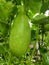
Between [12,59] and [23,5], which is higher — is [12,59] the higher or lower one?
the lower one

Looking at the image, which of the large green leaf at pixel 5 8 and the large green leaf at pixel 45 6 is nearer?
the large green leaf at pixel 5 8

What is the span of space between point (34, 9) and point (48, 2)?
3.6 inches

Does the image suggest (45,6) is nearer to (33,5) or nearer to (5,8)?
(33,5)

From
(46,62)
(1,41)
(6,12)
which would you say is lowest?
(46,62)

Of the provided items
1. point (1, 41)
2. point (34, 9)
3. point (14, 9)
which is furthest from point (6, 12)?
point (1, 41)

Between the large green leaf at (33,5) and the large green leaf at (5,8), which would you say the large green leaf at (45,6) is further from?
the large green leaf at (5,8)

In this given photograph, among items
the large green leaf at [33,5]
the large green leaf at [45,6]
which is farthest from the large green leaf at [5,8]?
the large green leaf at [45,6]

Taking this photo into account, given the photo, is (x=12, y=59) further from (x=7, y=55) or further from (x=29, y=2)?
(x=29, y=2)

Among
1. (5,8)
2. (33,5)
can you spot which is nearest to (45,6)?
(33,5)

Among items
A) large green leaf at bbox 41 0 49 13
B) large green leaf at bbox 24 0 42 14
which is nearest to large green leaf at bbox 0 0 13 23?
large green leaf at bbox 24 0 42 14

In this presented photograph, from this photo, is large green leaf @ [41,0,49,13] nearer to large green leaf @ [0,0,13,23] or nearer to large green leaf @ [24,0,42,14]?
large green leaf @ [24,0,42,14]

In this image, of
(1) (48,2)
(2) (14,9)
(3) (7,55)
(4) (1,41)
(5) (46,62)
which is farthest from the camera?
(4) (1,41)

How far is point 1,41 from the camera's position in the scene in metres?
1.47

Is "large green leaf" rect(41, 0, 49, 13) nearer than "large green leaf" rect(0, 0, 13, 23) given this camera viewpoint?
No
